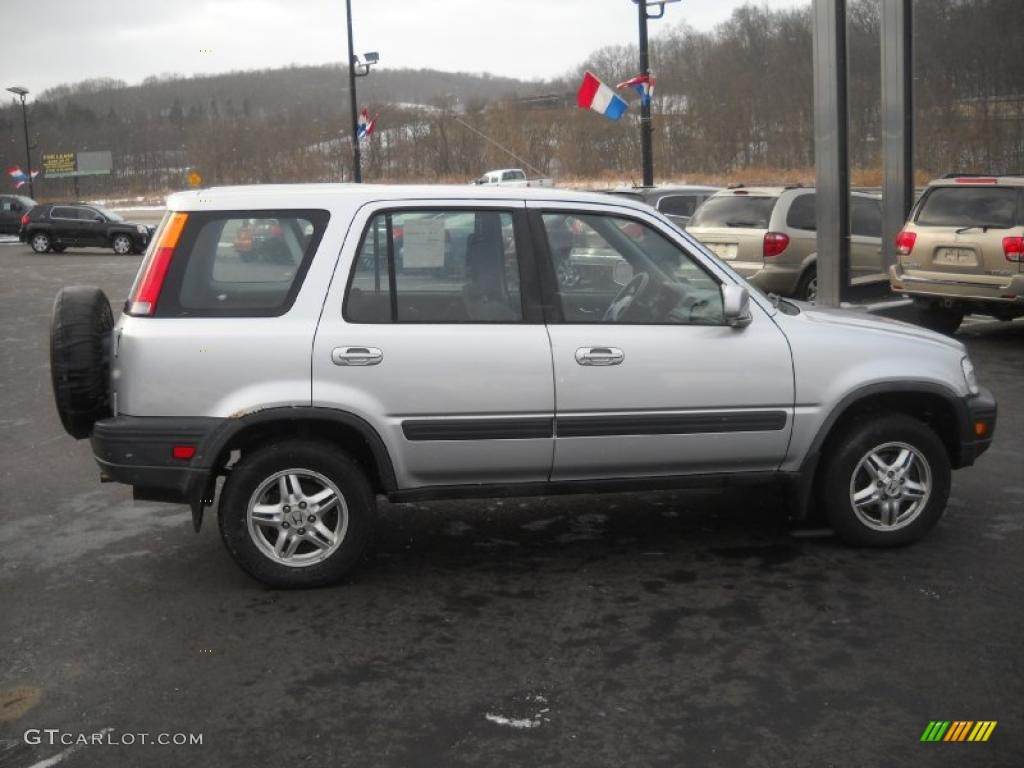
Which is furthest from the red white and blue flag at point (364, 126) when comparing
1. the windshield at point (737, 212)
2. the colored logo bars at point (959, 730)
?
the colored logo bars at point (959, 730)

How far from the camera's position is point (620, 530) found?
6102mm

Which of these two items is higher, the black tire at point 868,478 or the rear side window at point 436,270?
the rear side window at point 436,270

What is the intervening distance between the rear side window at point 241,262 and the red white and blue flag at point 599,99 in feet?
46.3

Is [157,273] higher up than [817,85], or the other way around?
[817,85]

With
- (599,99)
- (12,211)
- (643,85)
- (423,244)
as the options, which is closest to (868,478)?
(423,244)

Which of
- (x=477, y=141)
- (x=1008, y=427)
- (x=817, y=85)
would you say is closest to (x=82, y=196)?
(x=477, y=141)

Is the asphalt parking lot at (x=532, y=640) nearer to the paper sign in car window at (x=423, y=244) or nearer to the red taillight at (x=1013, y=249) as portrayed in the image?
the paper sign in car window at (x=423, y=244)

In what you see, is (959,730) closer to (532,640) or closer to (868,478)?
(532,640)

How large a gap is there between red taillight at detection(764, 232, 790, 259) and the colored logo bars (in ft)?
37.2

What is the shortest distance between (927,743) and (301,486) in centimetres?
279

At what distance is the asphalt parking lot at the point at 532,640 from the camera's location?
372 cm

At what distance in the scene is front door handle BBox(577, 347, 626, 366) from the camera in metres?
5.21

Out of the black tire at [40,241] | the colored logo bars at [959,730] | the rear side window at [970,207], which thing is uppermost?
the black tire at [40,241]

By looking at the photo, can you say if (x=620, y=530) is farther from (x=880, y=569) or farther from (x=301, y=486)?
(x=301, y=486)
